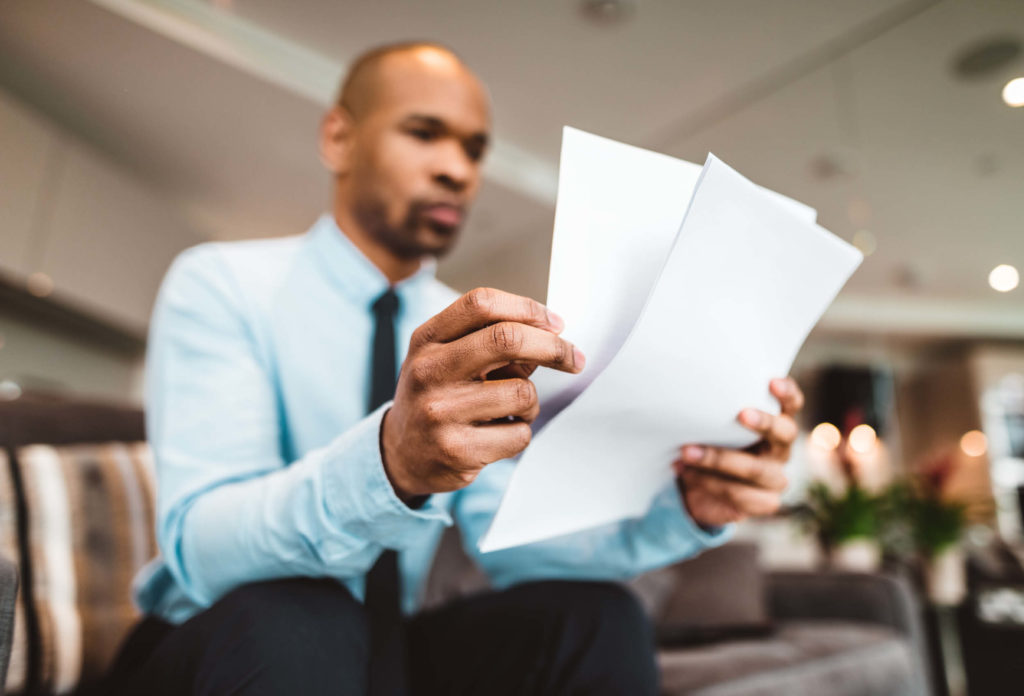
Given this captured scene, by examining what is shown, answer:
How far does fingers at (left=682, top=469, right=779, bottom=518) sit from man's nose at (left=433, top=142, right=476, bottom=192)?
41 centimetres

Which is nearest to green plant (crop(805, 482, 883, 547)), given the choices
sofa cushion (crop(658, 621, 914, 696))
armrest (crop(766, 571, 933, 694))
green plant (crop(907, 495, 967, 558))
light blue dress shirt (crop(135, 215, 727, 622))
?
green plant (crop(907, 495, 967, 558))

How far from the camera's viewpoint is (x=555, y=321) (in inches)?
14.4

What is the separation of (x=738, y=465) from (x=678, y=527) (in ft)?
0.36

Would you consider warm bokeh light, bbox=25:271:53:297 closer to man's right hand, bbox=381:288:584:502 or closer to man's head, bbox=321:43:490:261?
man's head, bbox=321:43:490:261

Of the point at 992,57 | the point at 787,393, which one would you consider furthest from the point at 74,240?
the point at 992,57

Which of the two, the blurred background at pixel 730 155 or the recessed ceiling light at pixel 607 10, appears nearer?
the blurred background at pixel 730 155

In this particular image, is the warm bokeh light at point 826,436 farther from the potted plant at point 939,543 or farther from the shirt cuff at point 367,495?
the shirt cuff at point 367,495

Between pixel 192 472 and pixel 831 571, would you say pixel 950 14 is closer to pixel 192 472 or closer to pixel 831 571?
pixel 192 472

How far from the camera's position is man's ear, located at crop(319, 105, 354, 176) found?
2.88ft

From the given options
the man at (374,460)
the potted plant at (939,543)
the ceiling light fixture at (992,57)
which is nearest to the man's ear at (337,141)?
the man at (374,460)

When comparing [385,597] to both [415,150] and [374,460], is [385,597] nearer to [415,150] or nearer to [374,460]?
[374,460]

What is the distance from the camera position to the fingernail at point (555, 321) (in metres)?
0.36

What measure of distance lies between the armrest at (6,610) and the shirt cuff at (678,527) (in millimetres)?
498

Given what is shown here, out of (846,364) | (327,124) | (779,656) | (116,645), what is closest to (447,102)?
(327,124)
